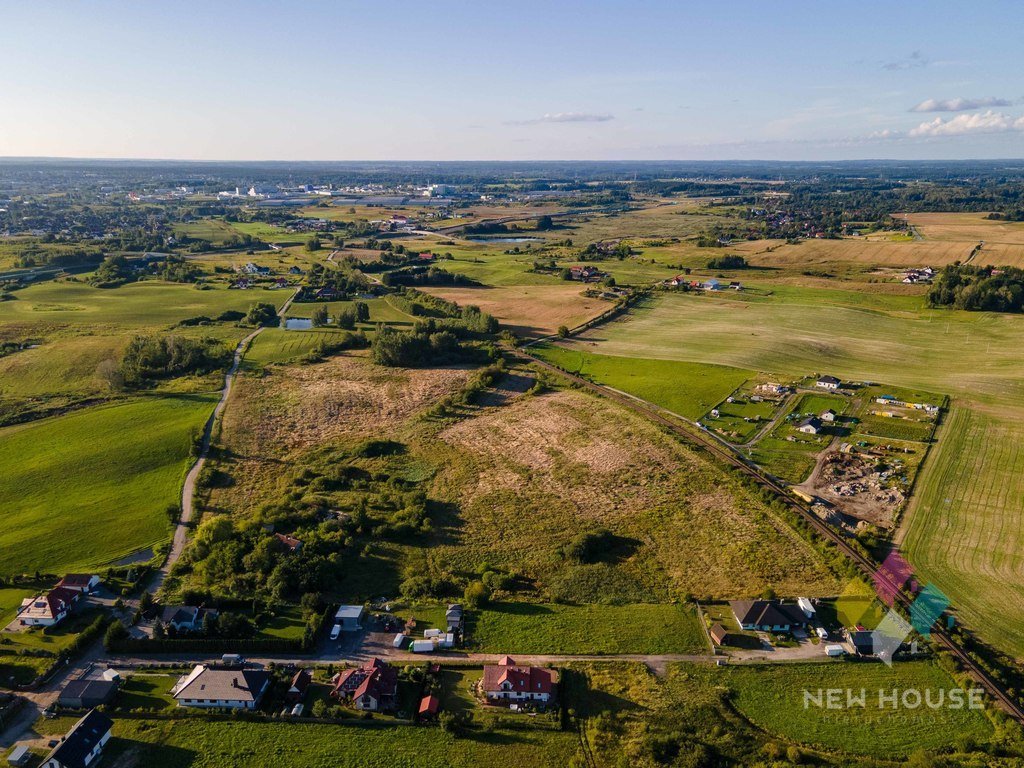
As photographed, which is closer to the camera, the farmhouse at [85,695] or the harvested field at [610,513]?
the farmhouse at [85,695]

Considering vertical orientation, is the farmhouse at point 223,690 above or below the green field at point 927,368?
below

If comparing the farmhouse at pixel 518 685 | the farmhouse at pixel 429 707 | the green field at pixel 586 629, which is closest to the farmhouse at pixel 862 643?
the green field at pixel 586 629

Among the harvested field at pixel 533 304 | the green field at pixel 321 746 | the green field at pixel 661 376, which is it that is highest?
the harvested field at pixel 533 304

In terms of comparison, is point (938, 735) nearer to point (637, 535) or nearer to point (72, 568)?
point (637, 535)

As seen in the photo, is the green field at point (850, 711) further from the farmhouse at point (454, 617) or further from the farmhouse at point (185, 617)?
the farmhouse at point (185, 617)

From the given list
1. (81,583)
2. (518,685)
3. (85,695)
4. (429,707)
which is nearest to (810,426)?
(518,685)

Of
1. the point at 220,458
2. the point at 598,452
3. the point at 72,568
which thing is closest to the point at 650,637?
the point at 598,452

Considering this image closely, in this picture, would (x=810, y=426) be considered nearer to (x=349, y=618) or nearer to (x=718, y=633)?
(x=718, y=633)

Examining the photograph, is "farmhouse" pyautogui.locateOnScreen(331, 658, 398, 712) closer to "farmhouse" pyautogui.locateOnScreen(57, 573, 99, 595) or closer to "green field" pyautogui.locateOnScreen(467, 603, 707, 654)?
"green field" pyautogui.locateOnScreen(467, 603, 707, 654)
